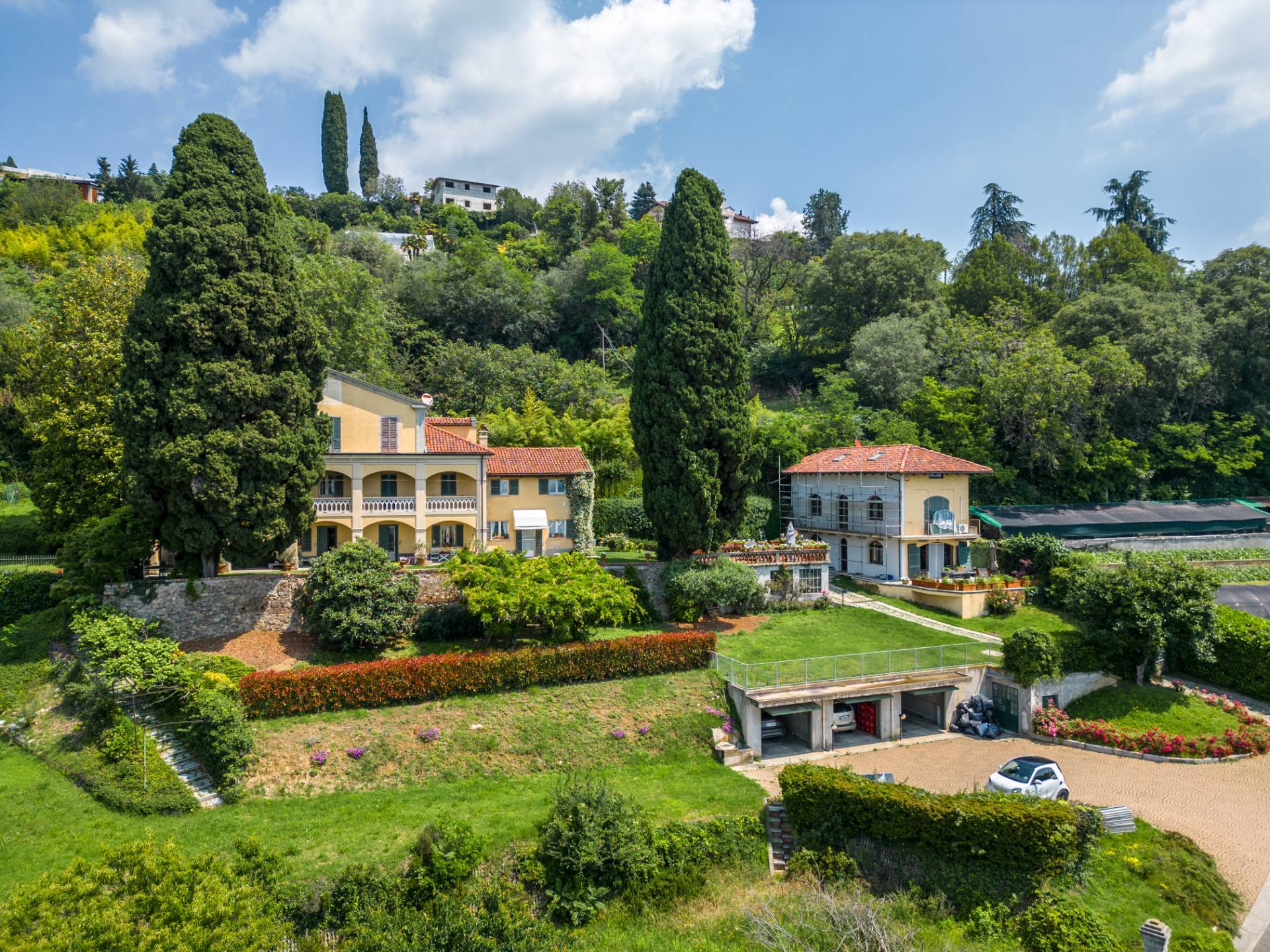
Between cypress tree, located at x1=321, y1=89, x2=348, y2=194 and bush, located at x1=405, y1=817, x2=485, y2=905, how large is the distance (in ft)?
385

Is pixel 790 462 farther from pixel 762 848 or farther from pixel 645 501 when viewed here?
pixel 762 848

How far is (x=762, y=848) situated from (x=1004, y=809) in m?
5.86

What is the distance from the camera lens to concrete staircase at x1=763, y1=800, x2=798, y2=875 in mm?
18078

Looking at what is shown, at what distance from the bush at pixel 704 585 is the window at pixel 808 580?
3323mm

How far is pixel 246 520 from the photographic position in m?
24.7

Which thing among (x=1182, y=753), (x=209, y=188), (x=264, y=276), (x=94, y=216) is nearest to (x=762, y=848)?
(x=1182, y=753)

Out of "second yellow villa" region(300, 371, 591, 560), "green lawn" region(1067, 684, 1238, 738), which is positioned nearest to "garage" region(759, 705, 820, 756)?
"green lawn" region(1067, 684, 1238, 738)

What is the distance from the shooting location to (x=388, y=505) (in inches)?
1264

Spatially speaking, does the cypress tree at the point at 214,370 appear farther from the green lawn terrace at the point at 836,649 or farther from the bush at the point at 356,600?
the green lawn terrace at the point at 836,649

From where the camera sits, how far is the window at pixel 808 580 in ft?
108

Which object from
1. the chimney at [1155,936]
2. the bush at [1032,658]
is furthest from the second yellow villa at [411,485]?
the chimney at [1155,936]

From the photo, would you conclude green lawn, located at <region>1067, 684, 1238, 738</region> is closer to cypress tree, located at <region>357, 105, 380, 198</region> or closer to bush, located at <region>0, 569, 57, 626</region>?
bush, located at <region>0, 569, 57, 626</region>

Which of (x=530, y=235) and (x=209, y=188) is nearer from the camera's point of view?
(x=209, y=188)

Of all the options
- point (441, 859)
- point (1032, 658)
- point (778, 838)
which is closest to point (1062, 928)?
point (778, 838)
